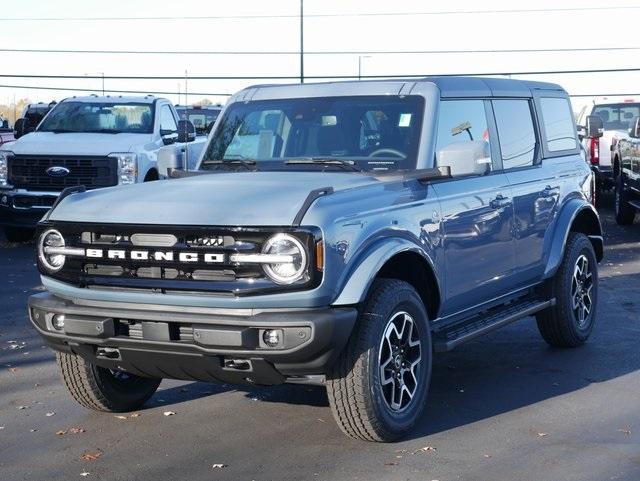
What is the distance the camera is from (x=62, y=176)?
1491 cm

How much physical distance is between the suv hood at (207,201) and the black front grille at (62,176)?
8.49 metres

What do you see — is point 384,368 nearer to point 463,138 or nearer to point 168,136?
point 463,138

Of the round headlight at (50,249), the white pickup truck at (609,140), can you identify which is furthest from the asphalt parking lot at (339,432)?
the white pickup truck at (609,140)

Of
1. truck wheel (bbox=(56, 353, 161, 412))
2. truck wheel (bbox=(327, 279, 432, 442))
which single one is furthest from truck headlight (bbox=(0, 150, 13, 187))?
truck wheel (bbox=(327, 279, 432, 442))

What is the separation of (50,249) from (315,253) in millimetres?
1532

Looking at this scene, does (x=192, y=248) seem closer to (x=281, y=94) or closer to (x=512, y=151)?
(x=281, y=94)

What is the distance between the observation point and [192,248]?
5.50 meters

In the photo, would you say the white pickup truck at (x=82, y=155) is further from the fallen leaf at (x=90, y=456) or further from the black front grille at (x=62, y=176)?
the fallen leaf at (x=90, y=456)

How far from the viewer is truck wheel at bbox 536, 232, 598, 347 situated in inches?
323

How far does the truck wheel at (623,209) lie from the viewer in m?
18.1

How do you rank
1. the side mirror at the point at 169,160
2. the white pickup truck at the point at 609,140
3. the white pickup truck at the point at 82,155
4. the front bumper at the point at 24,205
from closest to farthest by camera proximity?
the side mirror at the point at 169,160, the white pickup truck at the point at 82,155, the front bumper at the point at 24,205, the white pickup truck at the point at 609,140

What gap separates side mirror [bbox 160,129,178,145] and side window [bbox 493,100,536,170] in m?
8.30

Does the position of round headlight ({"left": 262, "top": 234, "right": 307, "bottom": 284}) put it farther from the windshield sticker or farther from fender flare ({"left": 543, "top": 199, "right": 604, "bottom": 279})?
fender flare ({"left": 543, "top": 199, "right": 604, "bottom": 279})

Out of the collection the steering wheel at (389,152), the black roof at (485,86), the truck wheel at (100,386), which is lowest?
the truck wheel at (100,386)
